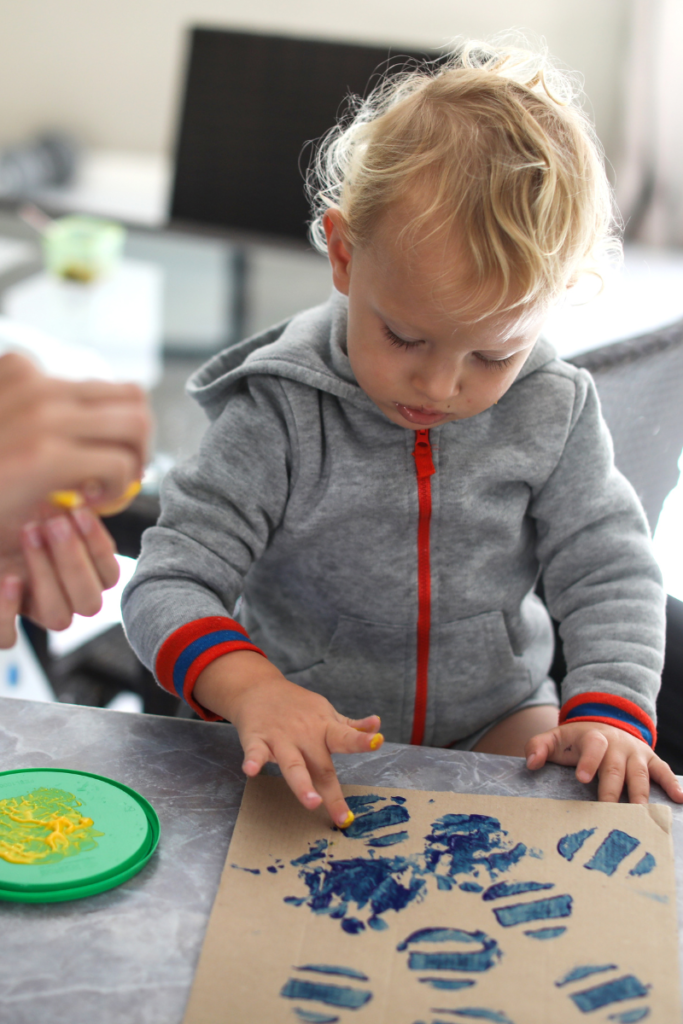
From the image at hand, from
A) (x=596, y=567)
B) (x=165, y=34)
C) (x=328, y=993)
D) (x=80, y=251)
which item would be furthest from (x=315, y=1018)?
(x=165, y=34)

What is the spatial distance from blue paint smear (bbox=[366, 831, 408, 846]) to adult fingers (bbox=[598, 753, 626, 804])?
0.16 meters

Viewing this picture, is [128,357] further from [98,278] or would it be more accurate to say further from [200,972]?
[200,972]

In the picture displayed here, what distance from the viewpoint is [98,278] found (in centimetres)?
154

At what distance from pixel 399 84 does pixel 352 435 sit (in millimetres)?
325

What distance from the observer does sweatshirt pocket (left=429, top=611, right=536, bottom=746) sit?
951 mm

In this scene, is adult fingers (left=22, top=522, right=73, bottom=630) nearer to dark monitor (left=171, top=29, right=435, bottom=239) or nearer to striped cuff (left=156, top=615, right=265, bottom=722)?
striped cuff (left=156, top=615, right=265, bottom=722)

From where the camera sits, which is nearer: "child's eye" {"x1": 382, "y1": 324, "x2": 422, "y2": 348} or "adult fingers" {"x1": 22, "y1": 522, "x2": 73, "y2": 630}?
"adult fingers" {"x1": 22, "y1": 522, "x2": 73, "y2": 630}

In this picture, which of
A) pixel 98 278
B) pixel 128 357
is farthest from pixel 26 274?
pixel 128 357

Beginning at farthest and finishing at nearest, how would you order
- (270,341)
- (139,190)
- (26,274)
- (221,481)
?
(139,190)
(26,274)
(270,341)
(221,481)

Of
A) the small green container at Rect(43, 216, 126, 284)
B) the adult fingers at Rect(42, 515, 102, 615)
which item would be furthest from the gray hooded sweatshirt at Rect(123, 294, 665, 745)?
the small green container at Rect(43, 216, 126, 284)

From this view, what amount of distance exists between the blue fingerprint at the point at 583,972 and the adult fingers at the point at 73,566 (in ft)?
1.10

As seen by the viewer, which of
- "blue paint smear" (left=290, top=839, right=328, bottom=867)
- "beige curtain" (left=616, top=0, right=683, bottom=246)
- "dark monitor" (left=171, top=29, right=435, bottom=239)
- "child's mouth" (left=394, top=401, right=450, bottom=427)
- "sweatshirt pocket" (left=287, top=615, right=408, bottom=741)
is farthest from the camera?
"beige curtain" (left=616, top=0, right=683, bottom=246)

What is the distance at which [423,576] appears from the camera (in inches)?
36.1

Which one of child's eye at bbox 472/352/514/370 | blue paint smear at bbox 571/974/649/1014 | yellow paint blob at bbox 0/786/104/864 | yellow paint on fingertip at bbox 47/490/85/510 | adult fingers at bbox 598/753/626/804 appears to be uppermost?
child's eye at bbox 472/352/514/370
